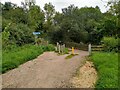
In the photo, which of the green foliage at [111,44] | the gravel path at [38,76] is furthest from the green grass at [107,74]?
the green foliage at [111,44]

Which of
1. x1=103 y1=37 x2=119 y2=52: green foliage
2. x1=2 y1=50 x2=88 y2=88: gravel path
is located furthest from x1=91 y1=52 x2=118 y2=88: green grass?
x1=103 y1=37 x2=119 y2=52: green foliage

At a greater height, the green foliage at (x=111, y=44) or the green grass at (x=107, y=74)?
the green foliage at (x=111, y=44)

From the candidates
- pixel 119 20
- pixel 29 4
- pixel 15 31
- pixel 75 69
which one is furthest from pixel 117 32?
pixel 29 4

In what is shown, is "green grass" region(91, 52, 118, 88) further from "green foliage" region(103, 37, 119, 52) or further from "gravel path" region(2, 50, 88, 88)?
"green foliage" region(103, 37, 119, 52)

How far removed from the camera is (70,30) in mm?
35969

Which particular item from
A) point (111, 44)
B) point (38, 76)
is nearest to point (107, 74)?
point (38, 76)

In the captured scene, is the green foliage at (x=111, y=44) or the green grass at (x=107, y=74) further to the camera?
the green foliage at (x=111, y=44)

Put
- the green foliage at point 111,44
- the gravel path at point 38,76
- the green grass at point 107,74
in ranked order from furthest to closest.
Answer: the green foliage at point 111,44, the gravel path at point 38,76, the green grass at point 107,74

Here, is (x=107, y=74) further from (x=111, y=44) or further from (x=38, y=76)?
(x=111, y=44)

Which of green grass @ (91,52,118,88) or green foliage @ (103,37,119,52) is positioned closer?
green grass @ (91,52,118,88)

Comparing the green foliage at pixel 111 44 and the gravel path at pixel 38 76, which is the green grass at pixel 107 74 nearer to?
the gravel path at pixel 38 76

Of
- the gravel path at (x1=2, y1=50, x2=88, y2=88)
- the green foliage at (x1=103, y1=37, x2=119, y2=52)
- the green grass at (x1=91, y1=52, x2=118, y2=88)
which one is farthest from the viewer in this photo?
the green foliage at (x1=103, y1=37, x2=119, y2=52)

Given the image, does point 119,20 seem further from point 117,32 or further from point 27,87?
point 27,87

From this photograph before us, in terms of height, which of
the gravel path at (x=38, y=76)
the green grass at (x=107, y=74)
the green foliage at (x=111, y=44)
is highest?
the green foliage at (x=111, y=44)
